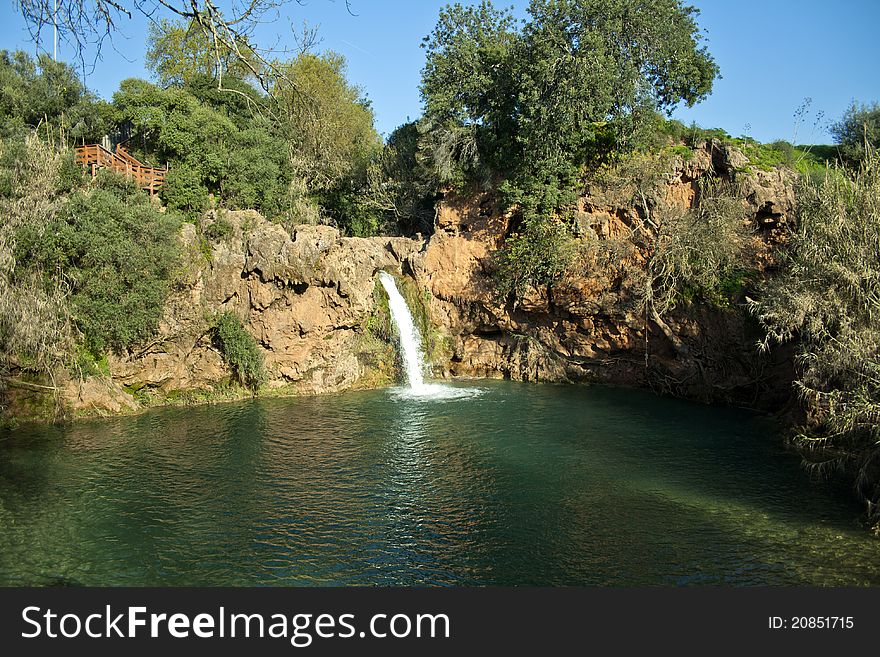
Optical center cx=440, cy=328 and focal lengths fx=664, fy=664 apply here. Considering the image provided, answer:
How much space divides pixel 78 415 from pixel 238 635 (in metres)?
17.3

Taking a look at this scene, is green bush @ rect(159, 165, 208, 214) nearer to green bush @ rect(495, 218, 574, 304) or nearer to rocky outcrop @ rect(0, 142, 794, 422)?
rocky outcrop @ rect(0, 142, 794, 422)

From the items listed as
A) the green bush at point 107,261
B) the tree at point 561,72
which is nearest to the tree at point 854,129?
the tree at point 561,72

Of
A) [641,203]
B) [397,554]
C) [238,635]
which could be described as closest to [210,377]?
[397,554]

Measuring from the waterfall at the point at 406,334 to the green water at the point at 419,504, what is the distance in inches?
248

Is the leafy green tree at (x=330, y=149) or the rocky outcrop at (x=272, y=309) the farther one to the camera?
the leafy green tree at (x=330, y=149)

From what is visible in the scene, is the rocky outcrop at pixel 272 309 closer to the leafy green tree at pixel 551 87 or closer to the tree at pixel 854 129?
the leafy green tree at pixel 551 87

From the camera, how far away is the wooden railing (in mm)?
28719

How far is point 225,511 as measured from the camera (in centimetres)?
1562

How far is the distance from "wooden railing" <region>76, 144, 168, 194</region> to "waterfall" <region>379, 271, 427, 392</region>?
11992 millimetres

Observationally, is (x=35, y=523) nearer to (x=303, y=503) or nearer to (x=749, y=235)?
(x=303, y=503)

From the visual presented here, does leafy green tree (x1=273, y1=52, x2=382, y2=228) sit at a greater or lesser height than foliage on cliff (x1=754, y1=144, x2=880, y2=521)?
greater

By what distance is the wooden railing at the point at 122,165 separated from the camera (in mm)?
28719

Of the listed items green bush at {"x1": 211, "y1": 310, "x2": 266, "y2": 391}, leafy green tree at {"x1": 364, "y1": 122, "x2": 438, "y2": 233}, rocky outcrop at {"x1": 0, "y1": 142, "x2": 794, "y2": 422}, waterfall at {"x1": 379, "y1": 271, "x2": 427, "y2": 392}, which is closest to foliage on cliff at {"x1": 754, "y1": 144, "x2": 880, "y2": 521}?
rocky outcrop at {"x1": 0, "y1": 142, "x2": 794, "y2": 422}

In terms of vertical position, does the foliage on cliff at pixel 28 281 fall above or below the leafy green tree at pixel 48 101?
below
